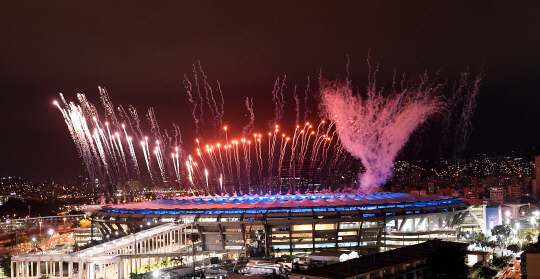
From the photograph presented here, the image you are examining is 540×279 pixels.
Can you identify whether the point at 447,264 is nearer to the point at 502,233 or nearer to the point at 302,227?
the point at 302,227

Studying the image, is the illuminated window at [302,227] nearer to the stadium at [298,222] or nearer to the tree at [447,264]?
the stadium at [298,222]

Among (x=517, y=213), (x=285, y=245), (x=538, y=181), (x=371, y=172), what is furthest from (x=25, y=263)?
(x=538, y=181)

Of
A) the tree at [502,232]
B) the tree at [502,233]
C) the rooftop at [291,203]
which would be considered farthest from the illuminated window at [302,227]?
the tree at [502,232]

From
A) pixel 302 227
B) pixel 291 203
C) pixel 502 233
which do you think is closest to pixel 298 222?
pixel 302 227

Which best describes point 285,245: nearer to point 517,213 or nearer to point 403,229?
point 403,229

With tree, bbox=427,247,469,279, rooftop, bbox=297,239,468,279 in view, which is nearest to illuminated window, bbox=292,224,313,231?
rooftop, bbox=297,239,468,279

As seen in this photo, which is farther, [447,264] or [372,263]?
[447,264]
